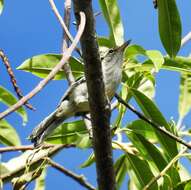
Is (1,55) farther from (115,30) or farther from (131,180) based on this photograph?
(131,180)

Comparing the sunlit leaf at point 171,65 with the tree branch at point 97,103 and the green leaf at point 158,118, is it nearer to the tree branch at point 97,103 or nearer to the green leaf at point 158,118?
the green leaf at point 158,118

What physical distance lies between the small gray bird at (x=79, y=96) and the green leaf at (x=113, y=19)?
46 millimetres

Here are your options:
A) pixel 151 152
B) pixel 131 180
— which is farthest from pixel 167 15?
pixel 131 180

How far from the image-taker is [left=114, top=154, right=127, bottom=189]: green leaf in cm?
266

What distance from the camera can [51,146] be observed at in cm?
240

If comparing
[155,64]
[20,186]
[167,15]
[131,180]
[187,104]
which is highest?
[167,15]

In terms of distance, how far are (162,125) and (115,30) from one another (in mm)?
437

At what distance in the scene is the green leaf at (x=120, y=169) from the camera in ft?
8.73

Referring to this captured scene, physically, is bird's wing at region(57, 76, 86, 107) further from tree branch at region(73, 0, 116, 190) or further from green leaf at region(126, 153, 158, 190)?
tree branch at region(73, 0, 116, 190)

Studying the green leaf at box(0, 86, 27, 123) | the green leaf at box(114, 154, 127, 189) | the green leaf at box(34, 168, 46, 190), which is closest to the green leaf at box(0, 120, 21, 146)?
the green leaf at box(0, 86, 27, 123)

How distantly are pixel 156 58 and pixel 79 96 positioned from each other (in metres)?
0.37

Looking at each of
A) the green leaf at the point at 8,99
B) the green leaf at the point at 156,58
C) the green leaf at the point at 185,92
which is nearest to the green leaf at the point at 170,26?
the green leaf at the point at 156,58

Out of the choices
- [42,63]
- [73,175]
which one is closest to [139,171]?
[73,175]

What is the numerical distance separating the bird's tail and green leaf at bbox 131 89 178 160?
1.08 feet
